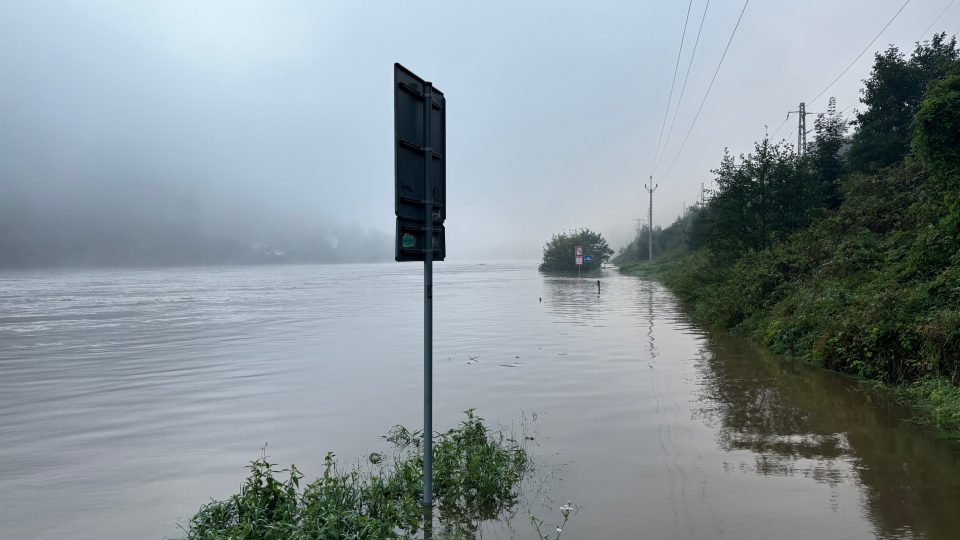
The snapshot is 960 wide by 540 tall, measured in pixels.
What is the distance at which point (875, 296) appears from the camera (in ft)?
36.3

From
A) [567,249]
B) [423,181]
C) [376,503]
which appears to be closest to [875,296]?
[423,181]

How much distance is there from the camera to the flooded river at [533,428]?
5.16 metres

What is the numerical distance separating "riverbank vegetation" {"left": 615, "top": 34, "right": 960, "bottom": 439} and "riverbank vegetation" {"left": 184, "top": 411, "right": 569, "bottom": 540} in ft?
17.5

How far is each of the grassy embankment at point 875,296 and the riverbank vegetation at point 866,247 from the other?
0.10 ft

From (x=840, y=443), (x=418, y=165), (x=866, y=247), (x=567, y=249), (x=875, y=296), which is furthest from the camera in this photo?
(x=567, y=249)

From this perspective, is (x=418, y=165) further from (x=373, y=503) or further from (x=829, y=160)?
(x=829, y=160)

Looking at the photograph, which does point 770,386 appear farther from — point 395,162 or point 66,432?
point 66,432

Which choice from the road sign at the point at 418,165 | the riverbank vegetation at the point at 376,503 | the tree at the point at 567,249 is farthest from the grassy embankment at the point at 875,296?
the tree at the point at 567,249

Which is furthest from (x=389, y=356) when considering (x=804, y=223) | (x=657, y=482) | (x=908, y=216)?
(x=804, y=223)

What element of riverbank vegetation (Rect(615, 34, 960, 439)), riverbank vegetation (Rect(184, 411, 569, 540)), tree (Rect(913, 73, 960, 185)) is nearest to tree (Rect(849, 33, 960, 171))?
riverbank vegetation (Rect(615, 34, 960, 439))

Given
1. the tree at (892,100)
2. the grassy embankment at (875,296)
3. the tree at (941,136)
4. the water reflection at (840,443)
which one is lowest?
the water reflection at (840,443)

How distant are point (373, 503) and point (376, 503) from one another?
0.08 feet

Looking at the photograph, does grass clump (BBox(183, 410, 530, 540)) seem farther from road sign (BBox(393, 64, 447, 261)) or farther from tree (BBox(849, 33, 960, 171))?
tree (BBox(849, 33, 960, 171))

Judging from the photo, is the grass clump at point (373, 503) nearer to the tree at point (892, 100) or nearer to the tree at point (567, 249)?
the tree at point (892, 100)
